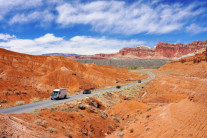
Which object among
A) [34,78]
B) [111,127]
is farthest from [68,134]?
[34,78]

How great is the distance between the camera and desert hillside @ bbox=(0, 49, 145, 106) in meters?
31.8

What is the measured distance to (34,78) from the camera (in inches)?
1694

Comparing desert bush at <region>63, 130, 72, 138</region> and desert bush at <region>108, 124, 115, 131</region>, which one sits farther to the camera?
desert bush at <region>108, 124, 115, 131</region>

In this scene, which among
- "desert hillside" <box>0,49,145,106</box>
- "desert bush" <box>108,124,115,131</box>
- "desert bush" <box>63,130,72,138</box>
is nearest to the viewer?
"desert bush" <box>63,130,72,138</box>

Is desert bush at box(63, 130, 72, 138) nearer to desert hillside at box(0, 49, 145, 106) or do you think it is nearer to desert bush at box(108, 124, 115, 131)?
desert bush at box(108, 124, 115, 131)

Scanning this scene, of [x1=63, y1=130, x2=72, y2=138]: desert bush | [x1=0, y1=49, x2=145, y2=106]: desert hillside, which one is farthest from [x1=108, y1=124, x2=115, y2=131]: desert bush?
[x1=0, y1=49, x2=145, y2=106]: desert hillside

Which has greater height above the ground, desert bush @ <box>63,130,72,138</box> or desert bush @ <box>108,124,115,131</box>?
desert bush @ <box>63,130,72,138</box>

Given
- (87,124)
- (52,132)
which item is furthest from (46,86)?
(52,132)

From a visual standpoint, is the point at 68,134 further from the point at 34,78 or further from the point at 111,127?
the point at 34,78

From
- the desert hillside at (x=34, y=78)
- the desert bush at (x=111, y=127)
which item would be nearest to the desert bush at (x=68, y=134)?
the desert bush at (x=111, y=127)

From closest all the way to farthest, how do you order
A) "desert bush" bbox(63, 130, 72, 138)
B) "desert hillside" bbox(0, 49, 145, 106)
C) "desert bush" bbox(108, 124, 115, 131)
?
"desert bush" bbox(63, 130, 72, 138) → "desert bush" bbox(108, 124, 115, 131) → "desert hillside" bbox(0, 49, 145, 106)

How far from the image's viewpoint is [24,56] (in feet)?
177

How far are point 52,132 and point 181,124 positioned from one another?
1109 centimetres

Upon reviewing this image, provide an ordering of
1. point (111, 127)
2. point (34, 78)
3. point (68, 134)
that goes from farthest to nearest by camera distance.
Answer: point (34, 78)
point (111, 127)
point (68, 134)
